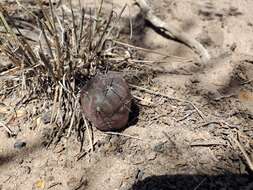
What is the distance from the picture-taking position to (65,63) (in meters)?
2.37

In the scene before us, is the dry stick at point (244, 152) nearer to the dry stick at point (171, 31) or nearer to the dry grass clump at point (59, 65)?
the dry stick at point (171, 31)

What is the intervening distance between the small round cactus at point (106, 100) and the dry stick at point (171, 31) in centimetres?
73

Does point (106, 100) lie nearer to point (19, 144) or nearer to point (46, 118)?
point (46, 118)

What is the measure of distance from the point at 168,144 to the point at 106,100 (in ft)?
1.27

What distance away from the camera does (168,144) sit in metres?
2.21

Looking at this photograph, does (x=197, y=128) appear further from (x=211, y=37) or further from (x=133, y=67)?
(x=211, y=37)

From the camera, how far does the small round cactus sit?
212cm

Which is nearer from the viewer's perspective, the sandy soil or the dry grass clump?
→ the sandy soil

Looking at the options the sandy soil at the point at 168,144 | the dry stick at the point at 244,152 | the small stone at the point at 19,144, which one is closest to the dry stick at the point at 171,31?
the sandy soil at the point at 168,144

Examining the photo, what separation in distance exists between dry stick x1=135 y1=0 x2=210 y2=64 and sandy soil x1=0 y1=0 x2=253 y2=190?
0.06 metres

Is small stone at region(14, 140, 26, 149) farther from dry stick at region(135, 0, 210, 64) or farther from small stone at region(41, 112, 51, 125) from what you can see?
dry stick at region(135, 0, 210, 64)

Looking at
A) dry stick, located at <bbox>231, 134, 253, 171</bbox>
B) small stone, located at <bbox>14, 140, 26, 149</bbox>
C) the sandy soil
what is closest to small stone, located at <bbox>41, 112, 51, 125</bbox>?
the sandy soil

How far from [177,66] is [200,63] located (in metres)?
0.15

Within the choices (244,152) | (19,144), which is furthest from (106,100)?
(244,152)
